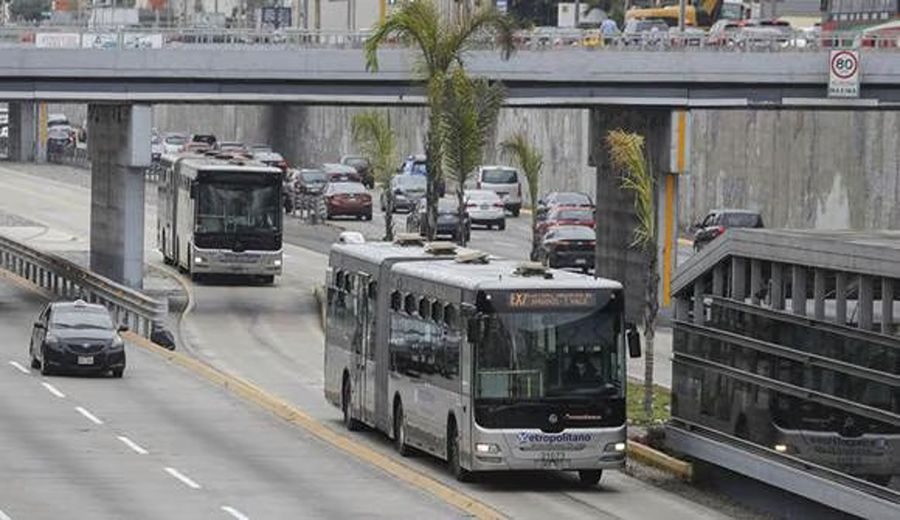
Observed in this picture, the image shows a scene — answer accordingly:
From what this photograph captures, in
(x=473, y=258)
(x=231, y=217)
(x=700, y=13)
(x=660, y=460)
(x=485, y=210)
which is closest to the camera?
(x=660, y=460)

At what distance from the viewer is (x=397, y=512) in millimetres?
31500

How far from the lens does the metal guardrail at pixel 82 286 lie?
6056 cm

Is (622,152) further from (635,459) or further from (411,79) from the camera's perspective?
(411,79)

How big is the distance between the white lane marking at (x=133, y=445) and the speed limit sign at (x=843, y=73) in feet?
105

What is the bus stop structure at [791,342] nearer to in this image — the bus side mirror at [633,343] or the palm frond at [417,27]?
the bus side mirror at [633,343]

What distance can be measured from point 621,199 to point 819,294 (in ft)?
137

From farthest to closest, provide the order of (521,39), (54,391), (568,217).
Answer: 1. (568,217)
2. (521,39)
3. (54,391)

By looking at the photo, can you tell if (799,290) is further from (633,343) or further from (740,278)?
(633,343)

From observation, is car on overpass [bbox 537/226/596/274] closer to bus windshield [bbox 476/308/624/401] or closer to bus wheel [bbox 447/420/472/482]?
bus wheel [bbox 447/420/472/482]

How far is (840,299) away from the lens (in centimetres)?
2995

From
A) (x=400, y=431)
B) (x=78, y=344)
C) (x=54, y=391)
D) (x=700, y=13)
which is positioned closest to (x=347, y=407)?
(x=400, y=431)

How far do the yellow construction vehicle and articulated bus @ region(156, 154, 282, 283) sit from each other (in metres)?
50.0

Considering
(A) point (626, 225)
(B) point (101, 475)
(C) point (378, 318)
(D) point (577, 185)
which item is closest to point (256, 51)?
(A) point (626, 225)

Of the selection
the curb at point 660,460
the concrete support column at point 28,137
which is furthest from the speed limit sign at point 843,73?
the concrete support column at point 28,137
